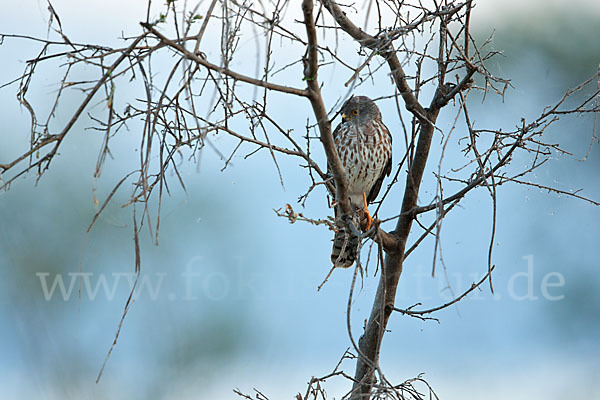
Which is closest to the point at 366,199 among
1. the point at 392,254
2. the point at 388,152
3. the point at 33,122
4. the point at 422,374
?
the point at 388,152

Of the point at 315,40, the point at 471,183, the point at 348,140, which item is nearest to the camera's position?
the point at 315,40

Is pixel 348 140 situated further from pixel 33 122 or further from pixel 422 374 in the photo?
pixel 33 122

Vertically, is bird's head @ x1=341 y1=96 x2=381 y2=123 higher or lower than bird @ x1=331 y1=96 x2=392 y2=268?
higher

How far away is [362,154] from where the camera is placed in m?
3.52

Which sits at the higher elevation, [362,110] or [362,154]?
[362,110]

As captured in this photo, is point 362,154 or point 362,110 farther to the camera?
point 362,110

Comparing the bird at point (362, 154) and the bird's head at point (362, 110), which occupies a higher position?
the bird's head at point (362, 110)

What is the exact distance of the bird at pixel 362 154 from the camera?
11.4 feet

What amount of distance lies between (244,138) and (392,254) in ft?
2.69

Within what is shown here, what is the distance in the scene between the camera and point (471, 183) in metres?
2.29

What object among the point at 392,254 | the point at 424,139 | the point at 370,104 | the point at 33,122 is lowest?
the point at 33,122

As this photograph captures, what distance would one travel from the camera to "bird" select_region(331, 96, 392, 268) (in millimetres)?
3467

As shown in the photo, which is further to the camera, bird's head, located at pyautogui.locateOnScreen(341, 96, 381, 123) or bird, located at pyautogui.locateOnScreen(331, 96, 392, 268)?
bird's head, located at pyautogui.locateOnScreen(341, 96, 381, 123)

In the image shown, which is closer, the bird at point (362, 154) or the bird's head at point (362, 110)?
the bird at point (362, 154)
